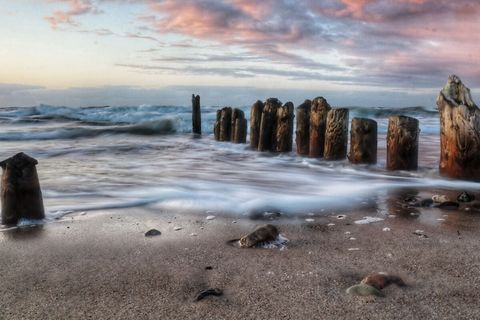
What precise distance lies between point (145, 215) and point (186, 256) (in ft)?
4.88

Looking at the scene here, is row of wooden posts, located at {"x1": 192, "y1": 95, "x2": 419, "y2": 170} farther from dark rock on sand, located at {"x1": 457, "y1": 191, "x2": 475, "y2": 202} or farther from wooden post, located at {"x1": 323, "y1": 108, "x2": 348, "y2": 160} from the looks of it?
dark rock on sand, located at {"x1": 457, "y1": 191, "x2": 475, "y2": 202}

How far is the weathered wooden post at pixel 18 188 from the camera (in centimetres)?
388

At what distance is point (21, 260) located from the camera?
10.3 feet

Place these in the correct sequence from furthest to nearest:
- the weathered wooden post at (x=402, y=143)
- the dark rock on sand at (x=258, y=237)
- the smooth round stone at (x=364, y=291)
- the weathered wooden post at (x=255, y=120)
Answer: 1. the weathered wooden post at (x=255, y=120)
2. the weathered wooden post at (x=402, y=143)
3. the dark rock on sand at (x=258, y=237)
4. the smooth round stone at (x=364, y=291)

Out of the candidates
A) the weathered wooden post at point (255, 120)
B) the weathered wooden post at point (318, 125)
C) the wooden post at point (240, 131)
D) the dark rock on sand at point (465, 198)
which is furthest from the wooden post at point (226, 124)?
the dark rock on sand at point (465, 198)

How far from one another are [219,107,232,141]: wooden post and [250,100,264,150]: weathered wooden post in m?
2.54

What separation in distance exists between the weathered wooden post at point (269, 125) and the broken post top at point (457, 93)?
14.0ft

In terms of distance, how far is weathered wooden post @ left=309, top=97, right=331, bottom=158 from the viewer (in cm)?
863

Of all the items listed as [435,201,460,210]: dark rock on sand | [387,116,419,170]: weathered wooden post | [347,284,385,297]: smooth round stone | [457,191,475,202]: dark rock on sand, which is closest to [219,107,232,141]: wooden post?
[387,116,419,170]: weathered wooden post

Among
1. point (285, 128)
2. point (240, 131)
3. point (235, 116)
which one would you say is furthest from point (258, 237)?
point (235, 116)

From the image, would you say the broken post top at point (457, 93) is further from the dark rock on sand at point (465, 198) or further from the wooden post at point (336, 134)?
the wooden post at point (336, 134)

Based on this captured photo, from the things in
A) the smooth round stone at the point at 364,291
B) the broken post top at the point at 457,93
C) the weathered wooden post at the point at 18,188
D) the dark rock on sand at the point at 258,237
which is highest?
the broken post top at the point at 457,93

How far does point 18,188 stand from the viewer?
389 centimetres

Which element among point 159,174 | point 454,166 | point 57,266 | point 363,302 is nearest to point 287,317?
point 363,302
